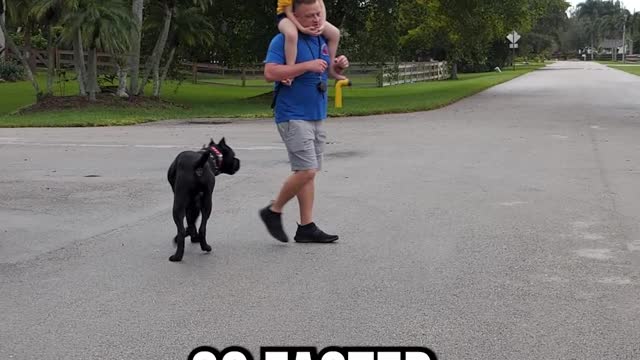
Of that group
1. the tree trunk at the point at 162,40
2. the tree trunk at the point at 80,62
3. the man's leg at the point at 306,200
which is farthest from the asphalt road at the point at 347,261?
the tree trunk at the point at 162,40

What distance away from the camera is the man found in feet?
19.1

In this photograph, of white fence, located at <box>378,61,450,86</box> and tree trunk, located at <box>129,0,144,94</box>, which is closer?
tree trunk, located at <box>129,0,144,94</box>

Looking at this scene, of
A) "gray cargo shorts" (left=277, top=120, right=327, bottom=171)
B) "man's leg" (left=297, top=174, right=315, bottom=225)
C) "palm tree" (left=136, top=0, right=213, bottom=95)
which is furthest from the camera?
"palm tree" (left=136, top=0, right=213, bottom=95)

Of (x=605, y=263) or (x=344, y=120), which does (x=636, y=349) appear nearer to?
(x=605, y=263)

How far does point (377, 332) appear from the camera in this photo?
14.0ft

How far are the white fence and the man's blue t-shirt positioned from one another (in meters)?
36.5

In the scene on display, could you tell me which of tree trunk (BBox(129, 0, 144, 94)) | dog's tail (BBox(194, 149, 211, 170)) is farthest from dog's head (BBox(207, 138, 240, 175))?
tree trunk (BBox(129, 0, 144, 94))

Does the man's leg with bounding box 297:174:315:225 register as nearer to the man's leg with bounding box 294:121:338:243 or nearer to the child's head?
the man's leg with bounding box 294:121:338:243

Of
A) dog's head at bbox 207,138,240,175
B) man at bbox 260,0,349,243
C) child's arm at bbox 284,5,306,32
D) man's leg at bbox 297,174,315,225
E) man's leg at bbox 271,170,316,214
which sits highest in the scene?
child's arm at bbox 284,5,306,32

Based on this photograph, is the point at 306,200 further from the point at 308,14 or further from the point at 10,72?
the point at 10,72

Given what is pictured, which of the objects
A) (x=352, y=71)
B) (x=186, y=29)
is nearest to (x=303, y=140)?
(x=186, y=29)

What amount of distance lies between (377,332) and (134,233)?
3181 mm

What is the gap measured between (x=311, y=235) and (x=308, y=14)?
1707 mm

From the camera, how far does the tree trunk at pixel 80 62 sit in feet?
75.5
